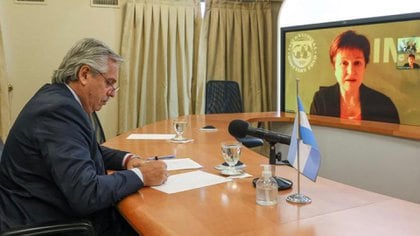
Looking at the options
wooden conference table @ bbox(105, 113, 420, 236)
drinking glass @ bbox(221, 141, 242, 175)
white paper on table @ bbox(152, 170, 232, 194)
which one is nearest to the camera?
wooden conference table @ bbox(105, 113, 420, 236)

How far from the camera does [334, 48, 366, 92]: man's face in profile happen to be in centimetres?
362

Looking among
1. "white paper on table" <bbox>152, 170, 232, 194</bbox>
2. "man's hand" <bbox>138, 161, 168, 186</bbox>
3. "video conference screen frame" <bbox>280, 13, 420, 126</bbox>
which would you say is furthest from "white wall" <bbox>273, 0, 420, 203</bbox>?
"man's hand" <bbox>138, 161, 168, 186</bbox>

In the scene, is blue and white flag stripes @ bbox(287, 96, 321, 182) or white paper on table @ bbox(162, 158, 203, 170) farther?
white paper on table @ bbox(162, 158, 203, 170)

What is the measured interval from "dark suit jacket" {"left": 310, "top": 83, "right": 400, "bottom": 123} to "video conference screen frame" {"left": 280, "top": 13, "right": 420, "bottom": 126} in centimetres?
4

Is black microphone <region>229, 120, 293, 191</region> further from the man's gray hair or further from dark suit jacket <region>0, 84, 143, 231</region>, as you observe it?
the man's gray hair

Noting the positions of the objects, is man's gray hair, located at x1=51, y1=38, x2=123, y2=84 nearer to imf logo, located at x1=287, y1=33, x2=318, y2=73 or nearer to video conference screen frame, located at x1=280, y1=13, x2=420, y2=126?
video conference screen frame, located at x1=280, y1=13, x2=420, y2=126

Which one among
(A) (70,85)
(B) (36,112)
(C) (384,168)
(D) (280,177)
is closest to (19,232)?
(B) (36,112)

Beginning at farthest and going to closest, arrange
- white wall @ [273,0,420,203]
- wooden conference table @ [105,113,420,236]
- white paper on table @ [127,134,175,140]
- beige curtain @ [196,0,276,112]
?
1. beige curtain @ [196,0,276,112]
2. white wall @ [273,0,420,203]
3. white paper on table @ [127,134,175,140]
4. wooden conference table @ [105,113,420,236]

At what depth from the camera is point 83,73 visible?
1.53 meters

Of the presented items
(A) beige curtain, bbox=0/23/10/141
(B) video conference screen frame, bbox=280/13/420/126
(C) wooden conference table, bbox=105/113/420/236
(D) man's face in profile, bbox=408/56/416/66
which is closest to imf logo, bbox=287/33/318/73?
(B) video conference screen frame, bbox=280/13/420/126

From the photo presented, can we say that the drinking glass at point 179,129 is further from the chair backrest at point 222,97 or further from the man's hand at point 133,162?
the chair backrest at point 222,97

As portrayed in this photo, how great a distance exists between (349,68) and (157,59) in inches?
76.6

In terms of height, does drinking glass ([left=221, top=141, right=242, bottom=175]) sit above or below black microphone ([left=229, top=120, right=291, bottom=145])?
below

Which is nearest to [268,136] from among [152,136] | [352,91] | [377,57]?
[152,136]
